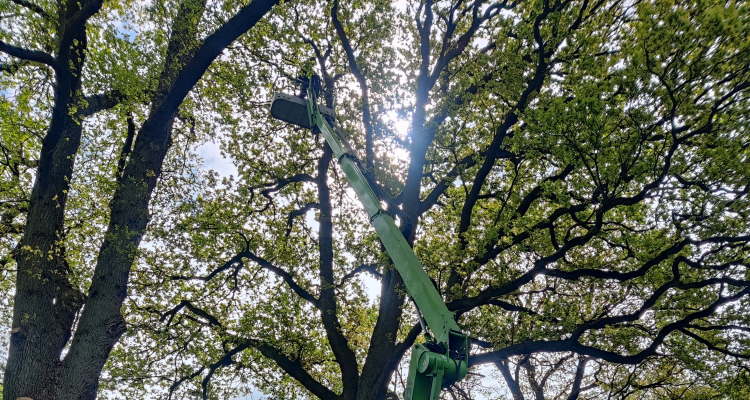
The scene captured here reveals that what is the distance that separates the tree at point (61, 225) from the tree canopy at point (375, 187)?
4 cm

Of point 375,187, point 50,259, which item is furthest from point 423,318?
point 50,259

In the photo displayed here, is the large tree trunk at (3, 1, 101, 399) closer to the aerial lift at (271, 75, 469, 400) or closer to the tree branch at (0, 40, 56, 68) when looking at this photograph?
the tree branch at (0, 40, 56, 68)

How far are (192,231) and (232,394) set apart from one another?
6.13 m

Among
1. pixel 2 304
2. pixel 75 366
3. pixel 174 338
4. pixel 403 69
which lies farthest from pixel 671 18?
pixel 2 304

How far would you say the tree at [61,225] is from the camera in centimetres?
611

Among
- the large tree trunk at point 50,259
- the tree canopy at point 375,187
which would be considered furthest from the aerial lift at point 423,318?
the large tree trunk at point 50,259

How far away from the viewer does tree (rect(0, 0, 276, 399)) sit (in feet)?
20.1

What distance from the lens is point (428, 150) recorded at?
377 inches

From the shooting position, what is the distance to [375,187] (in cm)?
713

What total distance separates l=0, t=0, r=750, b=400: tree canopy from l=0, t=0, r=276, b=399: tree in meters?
0.04

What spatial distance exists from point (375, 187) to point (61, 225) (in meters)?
6.25

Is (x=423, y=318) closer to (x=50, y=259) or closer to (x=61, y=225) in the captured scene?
(x=50, y=259)

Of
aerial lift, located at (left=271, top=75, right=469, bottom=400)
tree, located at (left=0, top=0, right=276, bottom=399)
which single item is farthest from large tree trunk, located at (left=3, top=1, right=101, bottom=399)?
aerial lift, located at (left=271, top=75, right=469, bottom=400)

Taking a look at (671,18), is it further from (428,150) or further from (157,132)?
(157,132)
